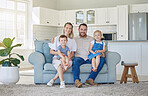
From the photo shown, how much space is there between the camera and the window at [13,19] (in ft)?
25.1

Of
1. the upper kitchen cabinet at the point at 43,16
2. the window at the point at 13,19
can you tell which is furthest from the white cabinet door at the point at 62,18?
the window at the point at 13,19

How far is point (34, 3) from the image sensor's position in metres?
8.43

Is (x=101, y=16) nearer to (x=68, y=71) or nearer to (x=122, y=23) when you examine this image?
(x=122, y=23)

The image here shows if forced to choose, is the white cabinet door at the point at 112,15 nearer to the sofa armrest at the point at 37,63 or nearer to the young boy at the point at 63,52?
the young boy at the point at 63,52

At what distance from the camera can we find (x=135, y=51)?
581 cm

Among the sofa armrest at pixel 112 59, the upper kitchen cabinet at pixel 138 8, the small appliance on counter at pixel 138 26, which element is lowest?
the sofa armrest at pixel 112 59

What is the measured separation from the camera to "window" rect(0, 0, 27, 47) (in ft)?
25.1

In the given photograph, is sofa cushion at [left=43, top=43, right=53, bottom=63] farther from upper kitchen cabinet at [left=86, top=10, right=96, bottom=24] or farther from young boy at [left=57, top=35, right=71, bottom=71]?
upper kitchen cabinet at [left=86, top=10, right=96, bottom=24]

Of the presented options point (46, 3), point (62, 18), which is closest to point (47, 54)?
point (62, 18)

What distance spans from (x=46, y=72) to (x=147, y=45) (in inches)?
107

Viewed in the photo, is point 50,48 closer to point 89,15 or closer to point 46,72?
point 46,72

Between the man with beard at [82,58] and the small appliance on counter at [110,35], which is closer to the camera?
the man with beard at [82,58]

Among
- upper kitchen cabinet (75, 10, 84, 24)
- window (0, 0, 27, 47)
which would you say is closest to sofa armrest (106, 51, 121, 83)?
window (0, 0, 27, 47)

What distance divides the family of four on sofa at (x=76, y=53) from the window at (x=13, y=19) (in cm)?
393
